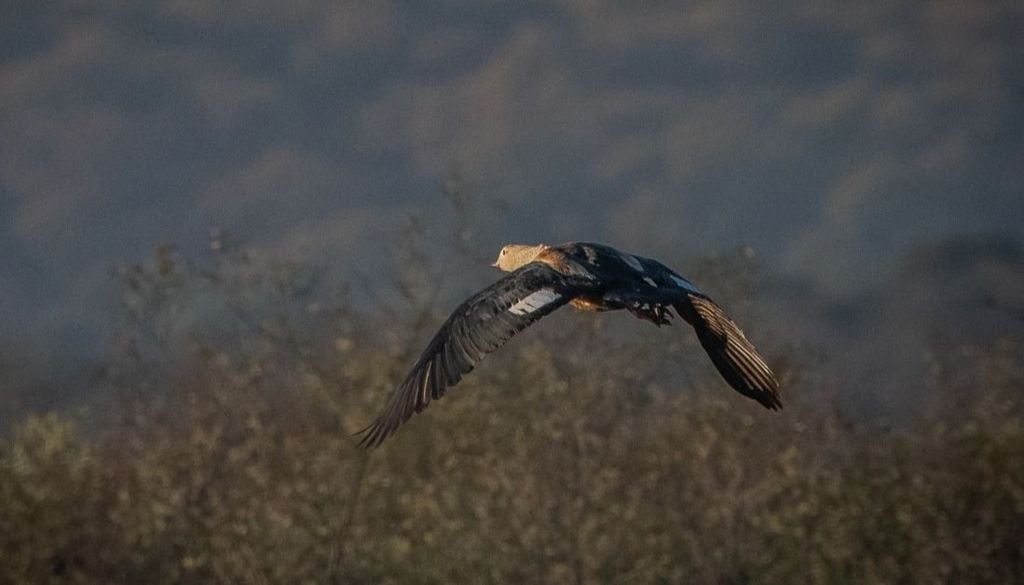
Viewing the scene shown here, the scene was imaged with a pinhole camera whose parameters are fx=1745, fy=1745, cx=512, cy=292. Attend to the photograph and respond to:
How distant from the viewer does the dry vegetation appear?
69.8ft

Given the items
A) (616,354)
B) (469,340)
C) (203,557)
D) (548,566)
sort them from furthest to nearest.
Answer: (616,354) → (548,566) → (203,557) → (469,340)

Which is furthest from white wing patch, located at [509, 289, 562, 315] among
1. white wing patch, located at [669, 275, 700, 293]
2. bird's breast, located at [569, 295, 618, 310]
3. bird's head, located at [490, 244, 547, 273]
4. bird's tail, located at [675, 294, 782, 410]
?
bird's tail, located at [675, 294, 782, 410]

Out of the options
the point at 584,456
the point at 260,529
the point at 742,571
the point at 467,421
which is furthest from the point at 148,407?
the point at 742,571

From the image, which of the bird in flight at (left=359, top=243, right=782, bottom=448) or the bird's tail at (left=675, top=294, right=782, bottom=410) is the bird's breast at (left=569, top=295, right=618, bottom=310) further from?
the bird's tail at (left=675, top=294, right=782, bottom=410)

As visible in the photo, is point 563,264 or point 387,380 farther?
point 387,380

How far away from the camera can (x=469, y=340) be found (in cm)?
Result: 1031

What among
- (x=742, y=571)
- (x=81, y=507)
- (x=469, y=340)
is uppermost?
(x=469, y=340)

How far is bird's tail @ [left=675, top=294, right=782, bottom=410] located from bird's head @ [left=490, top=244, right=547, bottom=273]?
43.4 inches

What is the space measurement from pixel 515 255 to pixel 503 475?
10139mm

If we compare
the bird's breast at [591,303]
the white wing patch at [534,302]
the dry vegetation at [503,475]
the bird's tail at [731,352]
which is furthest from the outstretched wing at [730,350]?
the dry vegetation at [503,475]

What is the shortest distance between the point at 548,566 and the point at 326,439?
3.28m

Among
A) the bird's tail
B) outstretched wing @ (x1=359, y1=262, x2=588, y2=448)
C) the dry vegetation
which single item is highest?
outstretched wing @ (x1=359, y1=262, x2=588, y2=448)

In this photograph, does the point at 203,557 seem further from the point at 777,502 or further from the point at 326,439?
the point at 777,502

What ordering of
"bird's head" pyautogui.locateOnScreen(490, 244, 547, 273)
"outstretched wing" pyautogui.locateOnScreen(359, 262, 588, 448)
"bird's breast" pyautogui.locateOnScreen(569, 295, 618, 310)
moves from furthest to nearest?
1. "bird's head" pyautogui.locateOnScreen(490, 244, 547, 273)
2. "bird's breast" pyautogui.locateOnScreen(569, 295, 618, 310)
3. "outstretched wing" pyautogui.locateOnScreen(359, 262, 588, 448)
